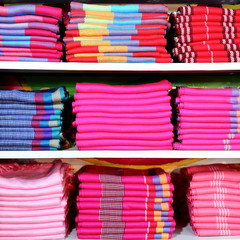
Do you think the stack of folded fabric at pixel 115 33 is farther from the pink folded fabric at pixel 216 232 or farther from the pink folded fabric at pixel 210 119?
the pink folded fabric at pixel 216 232

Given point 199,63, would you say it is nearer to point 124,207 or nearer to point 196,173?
point 196,173

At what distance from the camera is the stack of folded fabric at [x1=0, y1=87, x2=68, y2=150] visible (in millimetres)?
1289

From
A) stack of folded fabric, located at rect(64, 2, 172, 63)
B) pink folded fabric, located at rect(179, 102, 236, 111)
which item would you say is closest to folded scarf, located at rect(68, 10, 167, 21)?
stack of folded fabric, located at rect(64, 2, 172, 63)

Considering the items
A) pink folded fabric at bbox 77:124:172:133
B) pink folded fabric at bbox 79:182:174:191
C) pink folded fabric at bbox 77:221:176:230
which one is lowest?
pink folded fabric at bbox 77:221:176:230

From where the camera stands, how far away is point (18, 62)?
1.24 meters

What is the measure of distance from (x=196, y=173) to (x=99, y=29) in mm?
738

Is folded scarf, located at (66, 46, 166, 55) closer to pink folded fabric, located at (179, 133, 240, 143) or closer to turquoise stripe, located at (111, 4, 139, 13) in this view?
turquoise stripe, located at (111, 4, 139, 13)

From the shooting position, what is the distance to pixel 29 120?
1.30 meters

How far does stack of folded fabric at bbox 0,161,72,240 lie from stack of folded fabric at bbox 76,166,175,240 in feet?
0.27

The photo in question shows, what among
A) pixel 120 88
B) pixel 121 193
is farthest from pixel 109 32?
pixel 121 193

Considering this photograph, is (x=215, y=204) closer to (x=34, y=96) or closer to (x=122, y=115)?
(x=122, y=115)

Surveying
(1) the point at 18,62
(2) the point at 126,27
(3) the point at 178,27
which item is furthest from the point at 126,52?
(1) the point at 18,62

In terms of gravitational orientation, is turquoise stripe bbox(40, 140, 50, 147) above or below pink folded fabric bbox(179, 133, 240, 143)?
below

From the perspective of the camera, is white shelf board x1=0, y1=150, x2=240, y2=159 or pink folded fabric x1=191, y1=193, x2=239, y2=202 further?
pink folded fabric x1=191, y1=193, x2=239, y2=202
